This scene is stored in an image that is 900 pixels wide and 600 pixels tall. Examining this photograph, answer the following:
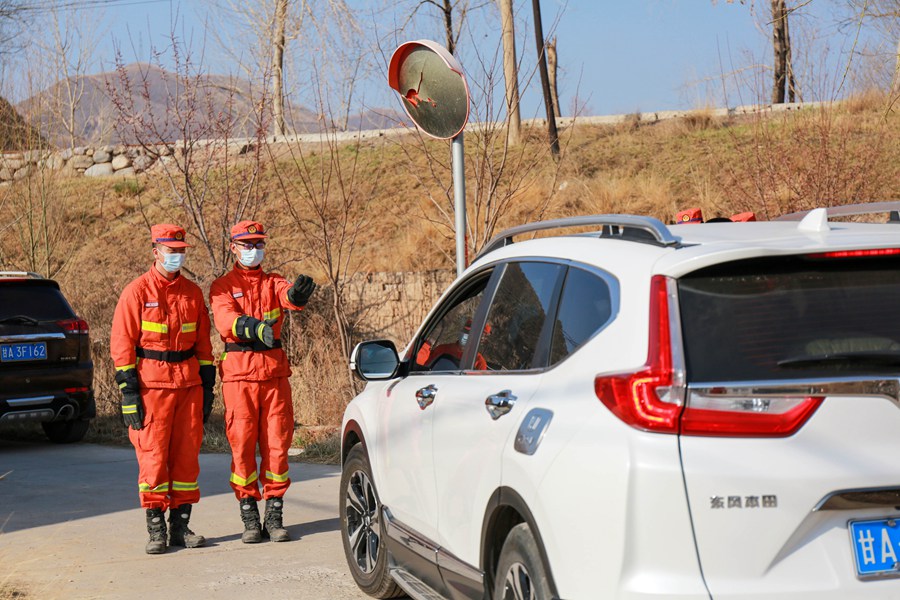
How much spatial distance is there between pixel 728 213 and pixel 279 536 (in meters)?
11.5

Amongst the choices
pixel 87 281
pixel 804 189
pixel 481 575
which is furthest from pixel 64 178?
pixel 481 575

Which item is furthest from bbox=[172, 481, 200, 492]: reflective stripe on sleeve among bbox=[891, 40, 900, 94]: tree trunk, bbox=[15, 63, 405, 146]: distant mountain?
bbox=[15, 63, 405, 146]: distant mountain

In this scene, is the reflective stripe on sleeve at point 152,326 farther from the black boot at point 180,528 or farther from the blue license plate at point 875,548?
the blue license plate at point 875,548

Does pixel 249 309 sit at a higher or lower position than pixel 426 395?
higher

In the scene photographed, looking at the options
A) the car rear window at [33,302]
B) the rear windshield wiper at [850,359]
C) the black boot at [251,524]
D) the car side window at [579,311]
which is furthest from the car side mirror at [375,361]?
the car rear window at [33,302]

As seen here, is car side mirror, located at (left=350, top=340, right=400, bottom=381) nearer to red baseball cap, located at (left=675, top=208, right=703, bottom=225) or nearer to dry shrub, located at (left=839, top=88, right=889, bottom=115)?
red baseball cap, located at (left=675, top=208, right=703, bottom=225)

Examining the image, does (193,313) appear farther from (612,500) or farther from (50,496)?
(612,500)

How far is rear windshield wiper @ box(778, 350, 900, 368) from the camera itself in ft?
9.78

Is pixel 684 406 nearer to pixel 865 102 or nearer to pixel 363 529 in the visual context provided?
pixel 363 529

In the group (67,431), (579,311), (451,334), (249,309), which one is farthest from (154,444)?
(67,431)

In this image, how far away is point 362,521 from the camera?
5703 mm

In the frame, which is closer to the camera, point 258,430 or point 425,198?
point 258,430

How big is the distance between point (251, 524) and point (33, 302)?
5688 millimetres

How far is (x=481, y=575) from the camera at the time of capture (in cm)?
382
